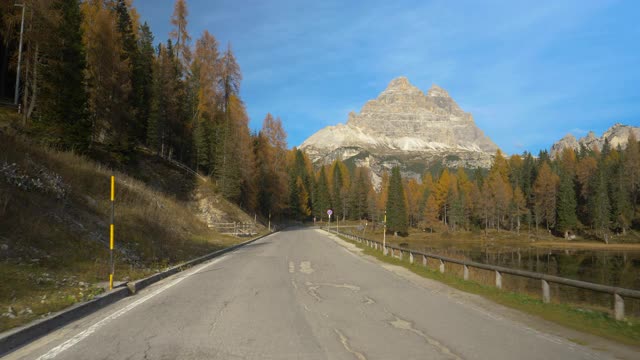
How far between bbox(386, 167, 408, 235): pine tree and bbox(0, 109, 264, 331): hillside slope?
6860 centimetres

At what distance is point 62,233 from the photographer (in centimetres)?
1348

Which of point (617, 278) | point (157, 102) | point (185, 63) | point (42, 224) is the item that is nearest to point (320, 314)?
point (42, 224)

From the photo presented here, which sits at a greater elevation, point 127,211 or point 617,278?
point 127,211

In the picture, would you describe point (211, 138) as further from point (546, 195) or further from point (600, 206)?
point (546, 195)

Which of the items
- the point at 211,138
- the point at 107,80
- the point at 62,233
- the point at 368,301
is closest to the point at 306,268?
the point at 368,301

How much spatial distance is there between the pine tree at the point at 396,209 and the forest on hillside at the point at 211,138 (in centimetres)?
24

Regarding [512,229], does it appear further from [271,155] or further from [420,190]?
[271,155]

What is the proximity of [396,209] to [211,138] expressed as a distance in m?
49.7

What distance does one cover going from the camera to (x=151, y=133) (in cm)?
4722

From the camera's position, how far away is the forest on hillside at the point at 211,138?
2719 cm

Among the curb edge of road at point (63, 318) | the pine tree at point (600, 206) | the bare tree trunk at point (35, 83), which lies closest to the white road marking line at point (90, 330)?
the curb edge of road at point (63, 318)

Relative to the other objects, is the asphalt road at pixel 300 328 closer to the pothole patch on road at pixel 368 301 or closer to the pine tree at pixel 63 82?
the pothole patch on road at pixel 368 301

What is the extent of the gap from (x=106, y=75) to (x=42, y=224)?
76.3ft

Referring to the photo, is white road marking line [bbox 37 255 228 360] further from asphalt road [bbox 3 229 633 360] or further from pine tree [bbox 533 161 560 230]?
pine tree [bbox 533 161 560 230]
